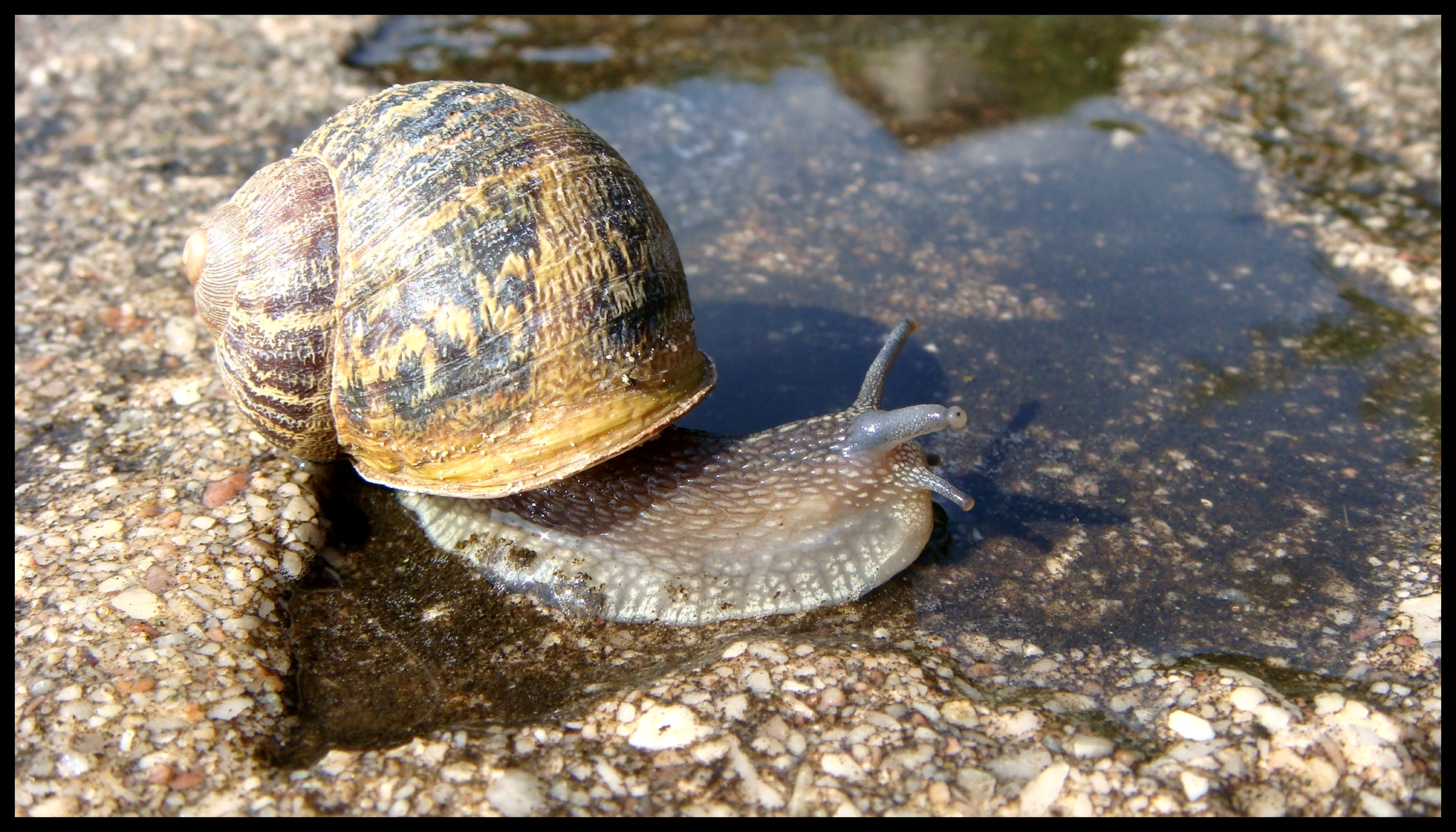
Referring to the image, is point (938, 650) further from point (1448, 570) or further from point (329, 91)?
point (329, 91)

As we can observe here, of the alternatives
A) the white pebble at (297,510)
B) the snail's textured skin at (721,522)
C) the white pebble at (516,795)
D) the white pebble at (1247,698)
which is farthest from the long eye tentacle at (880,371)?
the white pebble at (297,510)

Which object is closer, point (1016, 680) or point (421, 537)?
point (1016, 680)

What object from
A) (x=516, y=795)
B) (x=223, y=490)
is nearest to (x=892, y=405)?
(x=516, y=795)

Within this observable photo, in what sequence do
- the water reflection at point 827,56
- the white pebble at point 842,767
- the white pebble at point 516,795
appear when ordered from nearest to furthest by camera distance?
the white pebble at point 516,795, the white pebble at point 842,767, the water reflection at point 827,56

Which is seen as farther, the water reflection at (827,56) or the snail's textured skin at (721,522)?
the water reflection at (827,56)

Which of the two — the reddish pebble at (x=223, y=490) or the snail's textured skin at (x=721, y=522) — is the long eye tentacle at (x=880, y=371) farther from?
the reddish pebble at (x=223, y=490)

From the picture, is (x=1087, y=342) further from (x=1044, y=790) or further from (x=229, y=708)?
(x=229, y=708)

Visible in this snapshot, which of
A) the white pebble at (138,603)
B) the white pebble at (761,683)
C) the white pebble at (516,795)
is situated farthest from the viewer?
the white pebble at (138,603)
